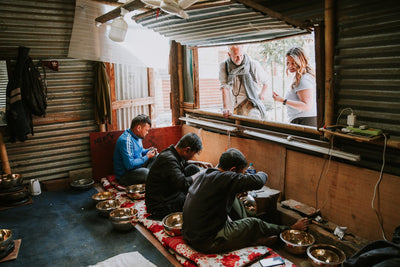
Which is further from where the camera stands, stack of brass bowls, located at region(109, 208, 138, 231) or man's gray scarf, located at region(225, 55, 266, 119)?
man's gray scarf, located at region(225, 55, 266, 119)

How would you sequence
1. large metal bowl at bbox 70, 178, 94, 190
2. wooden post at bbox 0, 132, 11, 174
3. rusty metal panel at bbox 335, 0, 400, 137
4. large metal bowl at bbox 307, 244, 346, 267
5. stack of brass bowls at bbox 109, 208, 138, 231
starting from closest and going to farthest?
rusty metal panel at bbox 335, 0, 400, 137
large metal bowl at bbox 307, 244, 346, 267
stack of brass bowls at bbox 109, 208, 138, 231
wooden post at bbox 0, 132, 11, 174
large metal bowl at bbox 70, 178, 94, 190

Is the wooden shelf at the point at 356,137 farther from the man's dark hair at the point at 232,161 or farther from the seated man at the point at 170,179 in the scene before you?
the seated man at the point at 170,179

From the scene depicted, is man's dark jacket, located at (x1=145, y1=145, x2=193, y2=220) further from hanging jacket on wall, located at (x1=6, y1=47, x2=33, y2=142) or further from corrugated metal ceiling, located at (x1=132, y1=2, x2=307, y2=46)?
hanging jacket on wall, located at (x1=6, y1=47, x2=33, y2=142)

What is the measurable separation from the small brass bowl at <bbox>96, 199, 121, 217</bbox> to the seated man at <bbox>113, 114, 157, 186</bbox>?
0.77m

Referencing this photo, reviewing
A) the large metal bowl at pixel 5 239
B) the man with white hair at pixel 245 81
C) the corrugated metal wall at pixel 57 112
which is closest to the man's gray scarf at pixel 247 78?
the man with white hair at pixel 245 81

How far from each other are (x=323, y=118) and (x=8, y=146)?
6594 millimetres

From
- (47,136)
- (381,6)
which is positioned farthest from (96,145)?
(381,6)

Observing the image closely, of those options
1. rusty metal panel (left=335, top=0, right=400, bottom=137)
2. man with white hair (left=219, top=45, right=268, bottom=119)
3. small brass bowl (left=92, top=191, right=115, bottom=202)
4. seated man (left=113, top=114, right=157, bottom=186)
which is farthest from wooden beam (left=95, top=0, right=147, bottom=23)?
small brass bowl (left=92, top=191, right=115, bottom=202)

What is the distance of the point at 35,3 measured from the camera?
17.5 feet

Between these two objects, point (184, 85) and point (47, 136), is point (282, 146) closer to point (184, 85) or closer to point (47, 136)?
point (184, 85)

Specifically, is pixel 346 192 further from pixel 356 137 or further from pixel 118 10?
pixel 118 10

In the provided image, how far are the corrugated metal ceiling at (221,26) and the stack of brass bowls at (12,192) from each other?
4256mm

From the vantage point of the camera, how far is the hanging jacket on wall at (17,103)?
21.2 ft

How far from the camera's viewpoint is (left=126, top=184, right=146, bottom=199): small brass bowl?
620 centimetres
